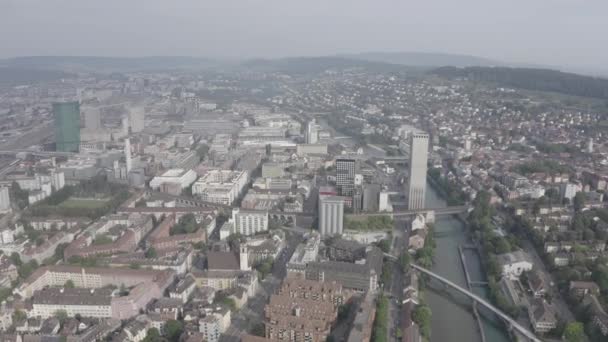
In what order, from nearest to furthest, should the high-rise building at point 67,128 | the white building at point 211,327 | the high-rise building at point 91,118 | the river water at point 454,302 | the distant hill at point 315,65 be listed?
the white building at point 211,327
the river water at point 454,302
the high-rise building at point 67,128
the high-rise building at point 91,118
the distant hill at point 315,65

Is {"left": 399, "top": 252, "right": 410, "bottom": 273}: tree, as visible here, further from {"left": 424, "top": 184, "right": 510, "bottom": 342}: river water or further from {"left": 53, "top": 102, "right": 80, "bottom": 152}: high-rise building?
{"left": 53, "top": 102, "right": 80, "bottom": 152}: high-rise building

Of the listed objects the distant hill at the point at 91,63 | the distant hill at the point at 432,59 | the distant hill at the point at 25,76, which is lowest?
the distant hill at the point at 25,76

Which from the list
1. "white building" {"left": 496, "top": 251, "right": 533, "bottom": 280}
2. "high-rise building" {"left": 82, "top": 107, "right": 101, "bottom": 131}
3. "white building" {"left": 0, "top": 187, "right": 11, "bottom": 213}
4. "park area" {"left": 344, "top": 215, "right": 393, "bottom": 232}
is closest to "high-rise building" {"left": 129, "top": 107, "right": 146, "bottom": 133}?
"high-rise building" {"left": 82, "top": 107, "right": 101, "bottom": 131}

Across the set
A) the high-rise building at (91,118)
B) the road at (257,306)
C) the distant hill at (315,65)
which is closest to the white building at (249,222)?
the road at (257,306)

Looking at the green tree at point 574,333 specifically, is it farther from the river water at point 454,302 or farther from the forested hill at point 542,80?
the forested hill at point 542,80

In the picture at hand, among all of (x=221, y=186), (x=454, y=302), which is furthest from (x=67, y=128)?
(x=454, y=302)

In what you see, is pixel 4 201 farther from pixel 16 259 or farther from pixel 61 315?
pixel 61 315
